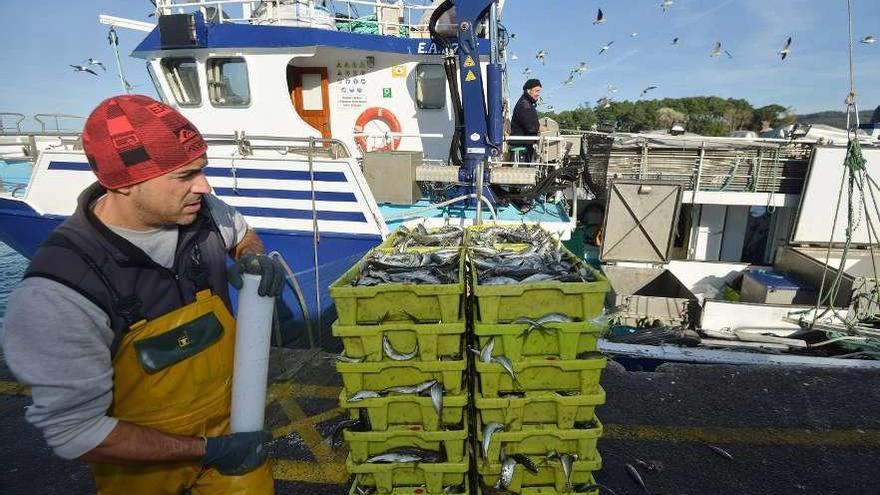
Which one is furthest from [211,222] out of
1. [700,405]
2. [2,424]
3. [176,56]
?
[176,56]

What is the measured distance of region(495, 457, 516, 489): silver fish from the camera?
2.35m

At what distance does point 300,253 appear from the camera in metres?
6.43

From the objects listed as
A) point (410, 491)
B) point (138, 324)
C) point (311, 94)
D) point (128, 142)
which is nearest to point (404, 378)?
point (410, 491)

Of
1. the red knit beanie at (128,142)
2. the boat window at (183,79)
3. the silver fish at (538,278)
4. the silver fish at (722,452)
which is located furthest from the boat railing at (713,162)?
the red knit beanie at (128,142)

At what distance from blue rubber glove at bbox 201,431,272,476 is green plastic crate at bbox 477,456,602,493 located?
3.91ft

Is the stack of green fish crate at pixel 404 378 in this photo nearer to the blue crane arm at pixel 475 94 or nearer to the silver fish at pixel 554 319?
the silver fish at pixel 554 319

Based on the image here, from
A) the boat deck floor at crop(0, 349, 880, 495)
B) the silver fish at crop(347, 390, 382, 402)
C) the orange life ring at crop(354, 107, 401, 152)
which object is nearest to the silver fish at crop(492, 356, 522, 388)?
the silver fish at crop(347, 390, 382, 402)

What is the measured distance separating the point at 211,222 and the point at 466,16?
6.61 meters

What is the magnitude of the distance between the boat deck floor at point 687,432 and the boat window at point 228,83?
6170 mm

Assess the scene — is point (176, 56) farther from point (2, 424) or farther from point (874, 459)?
point (874, 459)

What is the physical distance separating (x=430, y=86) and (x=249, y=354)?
807 cm

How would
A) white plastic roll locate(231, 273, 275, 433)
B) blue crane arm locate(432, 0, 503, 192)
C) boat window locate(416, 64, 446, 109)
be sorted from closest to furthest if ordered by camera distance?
white plastic roll locate(231, 273, 275, 433) → blue crane arm locate(432, 0, 503, 192) → boat window locate(416, 64, 446, 109)

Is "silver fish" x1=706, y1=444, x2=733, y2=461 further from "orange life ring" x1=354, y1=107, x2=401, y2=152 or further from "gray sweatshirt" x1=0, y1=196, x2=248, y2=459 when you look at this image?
"orange life ring" x1=354, y1=107, x2=401, y2=152

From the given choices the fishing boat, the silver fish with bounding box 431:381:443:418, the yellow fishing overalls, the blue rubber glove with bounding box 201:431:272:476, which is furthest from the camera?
the fishing boat
